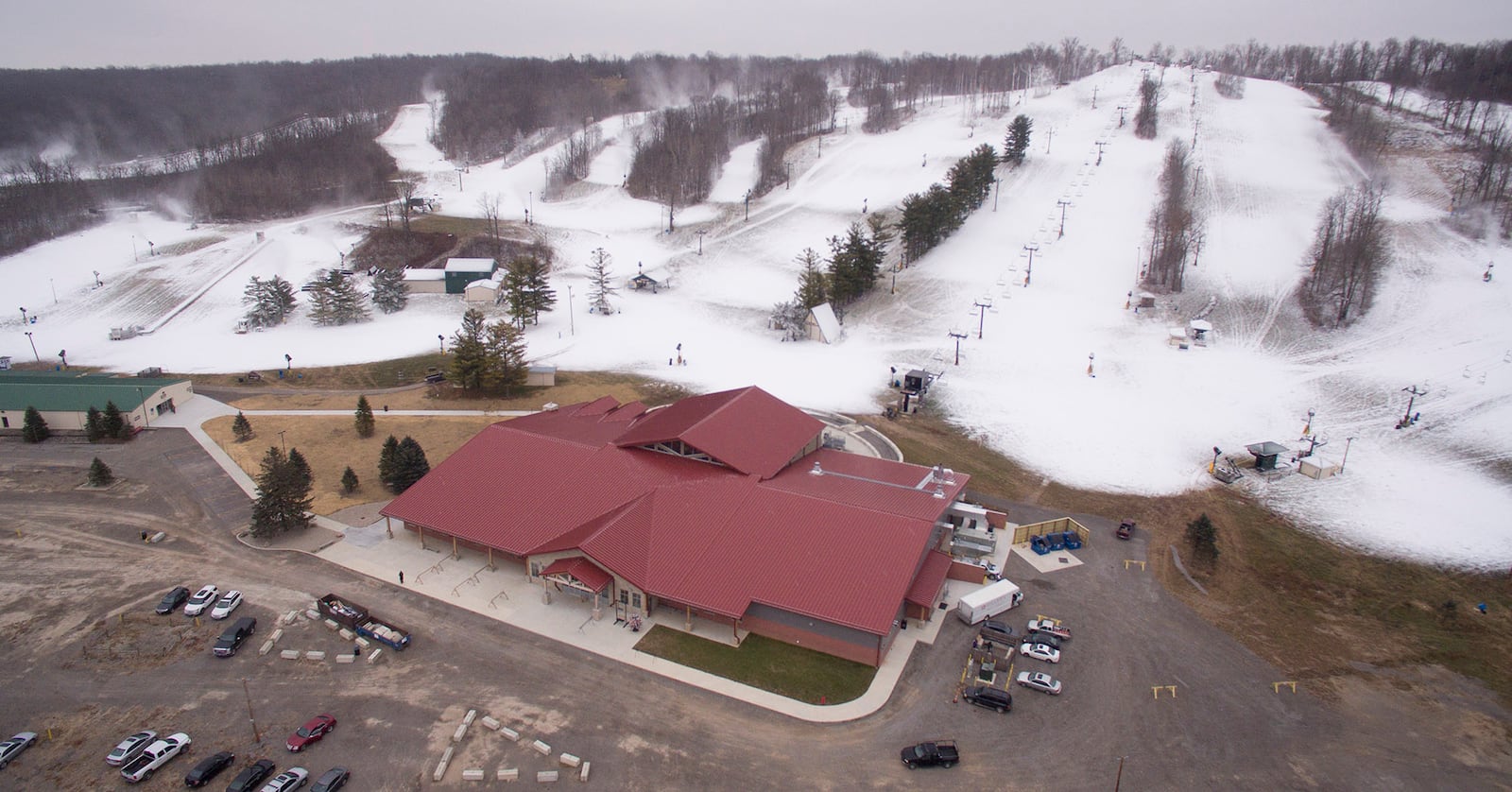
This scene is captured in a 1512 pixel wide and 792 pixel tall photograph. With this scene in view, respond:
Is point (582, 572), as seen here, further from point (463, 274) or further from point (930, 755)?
point (463, 274)

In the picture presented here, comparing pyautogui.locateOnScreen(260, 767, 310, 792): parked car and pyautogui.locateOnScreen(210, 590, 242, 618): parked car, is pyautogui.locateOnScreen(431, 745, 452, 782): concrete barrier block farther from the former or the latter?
pyautogui.locateOnScreen(210, 590, 242, 618): parked car

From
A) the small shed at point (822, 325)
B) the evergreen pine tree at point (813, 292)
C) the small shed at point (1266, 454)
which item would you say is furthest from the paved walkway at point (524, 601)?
the evergreen pine tree at point (813, 292)

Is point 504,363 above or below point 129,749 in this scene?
above

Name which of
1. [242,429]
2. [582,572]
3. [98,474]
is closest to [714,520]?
[582,572]

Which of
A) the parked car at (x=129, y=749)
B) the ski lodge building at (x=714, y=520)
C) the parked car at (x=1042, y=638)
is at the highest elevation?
the ski lodge building at (x=714, y=520)

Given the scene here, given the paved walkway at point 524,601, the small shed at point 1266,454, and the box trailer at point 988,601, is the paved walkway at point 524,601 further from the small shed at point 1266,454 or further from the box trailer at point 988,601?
the small shed at point 1266,454

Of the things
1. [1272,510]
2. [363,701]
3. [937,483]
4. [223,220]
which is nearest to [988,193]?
[1272,510]

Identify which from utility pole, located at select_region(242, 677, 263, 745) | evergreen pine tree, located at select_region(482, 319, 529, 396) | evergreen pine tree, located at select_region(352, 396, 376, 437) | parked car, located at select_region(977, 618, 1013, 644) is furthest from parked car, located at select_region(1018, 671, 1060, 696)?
evergreen pine tree, located at select_region(482, 319, 529, 396)

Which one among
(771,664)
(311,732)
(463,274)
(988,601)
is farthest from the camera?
(463,274)
